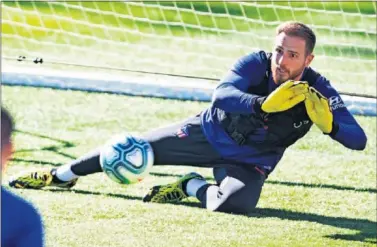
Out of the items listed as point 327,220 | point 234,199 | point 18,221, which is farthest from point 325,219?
point 18,221

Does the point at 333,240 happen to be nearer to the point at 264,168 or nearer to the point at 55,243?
the point at 264,168

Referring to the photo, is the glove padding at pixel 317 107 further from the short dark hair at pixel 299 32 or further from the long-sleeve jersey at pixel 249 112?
the short dark hair at pixel 299 32

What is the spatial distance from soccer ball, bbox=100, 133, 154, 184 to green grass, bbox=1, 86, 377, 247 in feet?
0.57

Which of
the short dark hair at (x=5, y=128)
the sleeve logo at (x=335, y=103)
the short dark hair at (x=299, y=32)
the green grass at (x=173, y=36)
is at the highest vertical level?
the green grass at (x=173, y=36)

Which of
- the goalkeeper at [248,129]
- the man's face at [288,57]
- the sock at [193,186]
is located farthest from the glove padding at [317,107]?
the sock at [193,186]

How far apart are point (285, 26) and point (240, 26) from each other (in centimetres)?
681

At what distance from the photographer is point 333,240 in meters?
5.80

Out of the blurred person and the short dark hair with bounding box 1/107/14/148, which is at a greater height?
the short dark hair with bounding box 1/107/14/148

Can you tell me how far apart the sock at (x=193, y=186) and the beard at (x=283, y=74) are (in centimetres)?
83

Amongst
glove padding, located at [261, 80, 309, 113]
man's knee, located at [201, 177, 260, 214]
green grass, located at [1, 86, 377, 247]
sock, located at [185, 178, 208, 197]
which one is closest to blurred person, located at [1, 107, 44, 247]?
green grass, located at [1, 86, 377, 247]

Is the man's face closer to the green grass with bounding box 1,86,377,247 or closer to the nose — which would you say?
the nose

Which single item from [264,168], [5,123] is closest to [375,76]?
[264,168]

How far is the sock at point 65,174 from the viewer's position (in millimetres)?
6566

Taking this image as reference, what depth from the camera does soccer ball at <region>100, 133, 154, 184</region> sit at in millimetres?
6230
